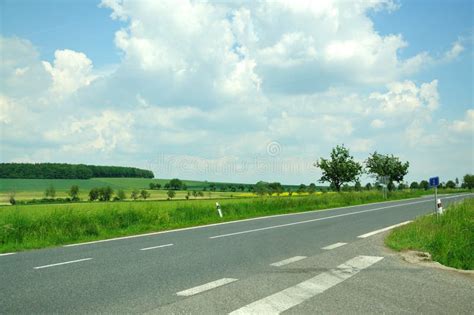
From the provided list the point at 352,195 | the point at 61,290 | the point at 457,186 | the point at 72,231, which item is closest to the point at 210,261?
the point at 61,290

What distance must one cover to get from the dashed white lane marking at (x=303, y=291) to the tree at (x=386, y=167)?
61863mm

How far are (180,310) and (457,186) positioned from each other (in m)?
146

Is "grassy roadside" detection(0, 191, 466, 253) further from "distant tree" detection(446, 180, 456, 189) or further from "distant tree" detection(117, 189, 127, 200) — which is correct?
"distant tree" detection(446, 180, 456, 189)

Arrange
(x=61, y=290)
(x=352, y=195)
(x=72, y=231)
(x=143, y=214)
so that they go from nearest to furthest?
1. (x=61, y=290)
2. (x=72, y=231)
3. (x=143, y=214)
4. (x=352, y=195)

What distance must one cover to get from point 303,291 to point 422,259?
3.84 meters

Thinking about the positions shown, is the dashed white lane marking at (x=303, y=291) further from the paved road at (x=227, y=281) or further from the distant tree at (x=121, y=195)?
the distant tree at (x=121, y=195)

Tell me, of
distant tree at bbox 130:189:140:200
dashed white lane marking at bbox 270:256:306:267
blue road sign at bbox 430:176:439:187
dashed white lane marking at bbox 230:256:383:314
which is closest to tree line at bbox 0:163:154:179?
distant tree at bbox 130:189:140:200

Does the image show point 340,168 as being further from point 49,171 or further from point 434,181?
point 49,171

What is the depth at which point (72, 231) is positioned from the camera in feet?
53.1

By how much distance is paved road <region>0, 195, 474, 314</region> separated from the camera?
5678 millimetres

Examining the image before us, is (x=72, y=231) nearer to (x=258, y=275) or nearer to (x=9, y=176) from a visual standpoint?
(x=258, y=275)

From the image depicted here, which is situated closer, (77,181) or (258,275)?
(258,275)

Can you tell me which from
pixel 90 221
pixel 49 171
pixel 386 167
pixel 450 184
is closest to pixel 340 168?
pixel 386 167

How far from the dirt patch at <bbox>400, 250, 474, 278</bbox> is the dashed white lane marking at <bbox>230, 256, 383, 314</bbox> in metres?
0.87
